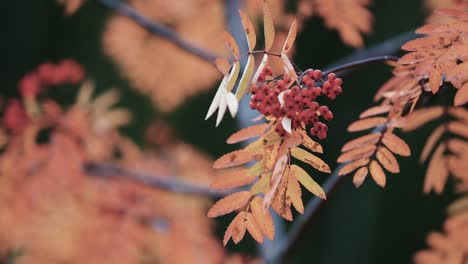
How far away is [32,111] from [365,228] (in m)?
4.14

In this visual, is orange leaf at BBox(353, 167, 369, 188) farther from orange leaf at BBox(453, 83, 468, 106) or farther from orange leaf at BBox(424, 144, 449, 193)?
orange leaf at BBox(424, 144, 449, 193)

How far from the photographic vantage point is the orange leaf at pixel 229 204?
2.68 ft

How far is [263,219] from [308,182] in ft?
0.32

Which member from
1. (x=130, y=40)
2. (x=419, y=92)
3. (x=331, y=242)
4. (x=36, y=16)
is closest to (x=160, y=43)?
(x=130, y=40)

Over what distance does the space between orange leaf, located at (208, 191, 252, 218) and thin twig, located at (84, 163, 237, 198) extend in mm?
1172

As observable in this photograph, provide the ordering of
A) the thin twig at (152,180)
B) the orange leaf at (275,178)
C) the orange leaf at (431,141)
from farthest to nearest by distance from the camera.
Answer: the thin twig at (152,180), the orange leaf at (431,141), the orange leaf at (275,178)

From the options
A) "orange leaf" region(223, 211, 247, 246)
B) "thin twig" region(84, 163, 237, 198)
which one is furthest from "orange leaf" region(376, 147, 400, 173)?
"thin twig" region(84, 163, 237, 198)

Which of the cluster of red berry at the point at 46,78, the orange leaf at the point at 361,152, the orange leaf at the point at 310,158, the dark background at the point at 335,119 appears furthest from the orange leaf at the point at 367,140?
the dark background at the point at 335,119

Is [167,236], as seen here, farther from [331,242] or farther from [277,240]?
[331,242]

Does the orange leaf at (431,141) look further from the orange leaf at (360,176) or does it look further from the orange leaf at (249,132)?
the orange leaf at (249,132)

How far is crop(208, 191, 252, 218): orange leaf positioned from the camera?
2.68 ft

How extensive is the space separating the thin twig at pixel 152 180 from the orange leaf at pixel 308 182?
47.4 inches

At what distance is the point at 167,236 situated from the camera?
2412 mm

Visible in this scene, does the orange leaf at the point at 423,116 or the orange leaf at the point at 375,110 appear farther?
the orange leaf at the point at 423,116
